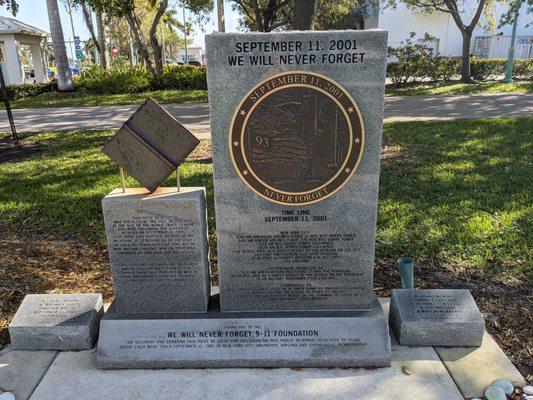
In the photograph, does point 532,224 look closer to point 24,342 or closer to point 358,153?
point 358,153

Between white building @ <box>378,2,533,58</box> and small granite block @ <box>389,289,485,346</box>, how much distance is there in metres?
36.1

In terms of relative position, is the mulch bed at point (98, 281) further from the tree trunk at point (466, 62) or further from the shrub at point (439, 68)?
the tree trunk at point (466, 62)

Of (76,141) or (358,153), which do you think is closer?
(358,153)

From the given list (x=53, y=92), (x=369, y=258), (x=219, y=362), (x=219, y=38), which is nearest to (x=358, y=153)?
(x=369, y=258)

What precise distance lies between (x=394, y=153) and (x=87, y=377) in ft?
22.0

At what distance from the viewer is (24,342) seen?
10.7 feet

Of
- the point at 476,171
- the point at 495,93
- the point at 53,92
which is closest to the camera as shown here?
the point at 476,171

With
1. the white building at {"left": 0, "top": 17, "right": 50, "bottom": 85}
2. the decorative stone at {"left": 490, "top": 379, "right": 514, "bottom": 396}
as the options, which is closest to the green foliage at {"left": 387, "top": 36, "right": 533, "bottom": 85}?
the decorative stone at {"left": 490, "top": 379, "right": 514, "bottom": 396}

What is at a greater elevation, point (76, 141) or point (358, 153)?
point (358, 153)

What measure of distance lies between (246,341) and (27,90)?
20.8m

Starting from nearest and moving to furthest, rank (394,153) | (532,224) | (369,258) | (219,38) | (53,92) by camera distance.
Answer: (219,38), (369,258), (532,224), (394,153), (53,92)

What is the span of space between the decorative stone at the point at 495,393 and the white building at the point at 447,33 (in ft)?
120

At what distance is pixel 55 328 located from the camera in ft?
10.6

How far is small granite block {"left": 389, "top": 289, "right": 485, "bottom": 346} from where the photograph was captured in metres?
3.20
